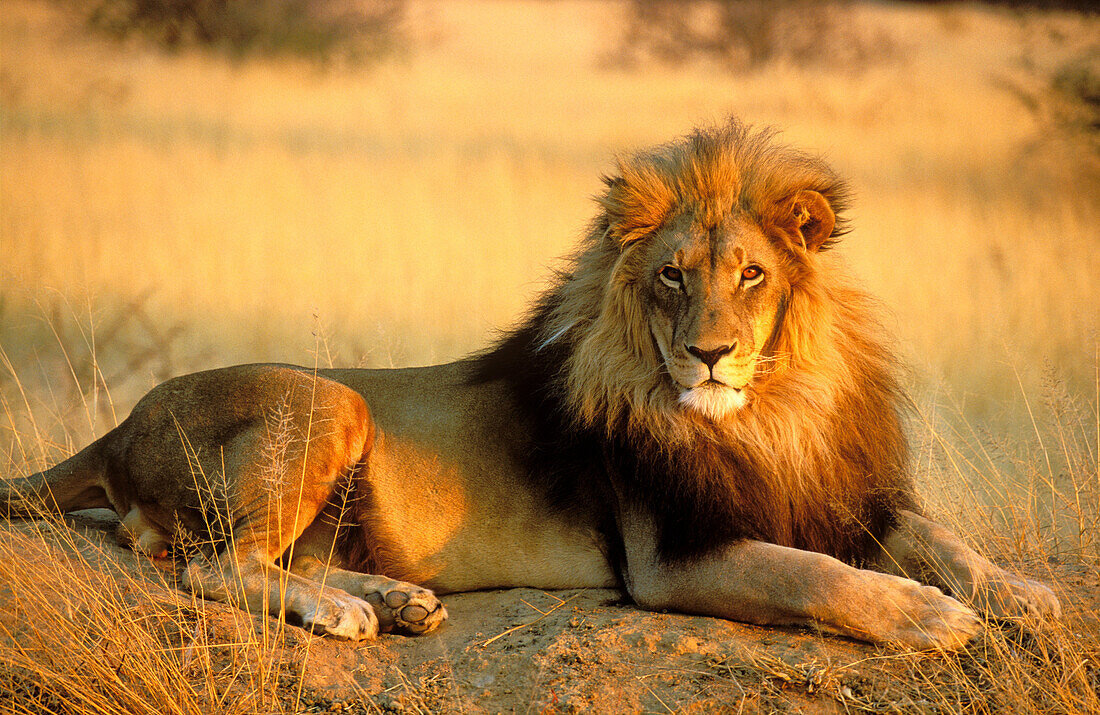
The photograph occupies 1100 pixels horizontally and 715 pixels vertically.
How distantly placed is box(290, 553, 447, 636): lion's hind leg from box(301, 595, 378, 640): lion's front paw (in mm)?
95

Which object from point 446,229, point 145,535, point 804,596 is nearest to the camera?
point 804,596

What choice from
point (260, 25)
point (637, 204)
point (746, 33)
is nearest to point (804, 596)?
point (637, 204)

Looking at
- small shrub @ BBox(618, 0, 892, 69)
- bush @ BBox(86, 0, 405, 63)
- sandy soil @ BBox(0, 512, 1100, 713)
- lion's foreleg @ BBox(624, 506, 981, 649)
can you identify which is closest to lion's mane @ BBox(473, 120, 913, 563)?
lion's foreleg @ BBox(624, 506, 981, 649)

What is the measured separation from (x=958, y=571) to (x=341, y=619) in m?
2.38

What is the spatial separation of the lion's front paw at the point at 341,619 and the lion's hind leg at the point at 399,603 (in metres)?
0.09

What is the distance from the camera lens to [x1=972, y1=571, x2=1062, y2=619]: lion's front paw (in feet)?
12.5

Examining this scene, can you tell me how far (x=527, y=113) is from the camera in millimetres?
18516

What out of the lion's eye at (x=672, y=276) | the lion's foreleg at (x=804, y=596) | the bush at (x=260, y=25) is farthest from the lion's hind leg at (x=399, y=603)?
the bush at (x=260, y=25)

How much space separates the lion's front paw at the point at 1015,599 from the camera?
3.80 meters

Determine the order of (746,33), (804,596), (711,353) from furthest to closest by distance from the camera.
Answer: (746,33) → (711,353) → (804,596)

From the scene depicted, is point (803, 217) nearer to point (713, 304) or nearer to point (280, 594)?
point (713, 304)

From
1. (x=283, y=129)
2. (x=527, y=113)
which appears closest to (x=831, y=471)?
(x=283, y=129)

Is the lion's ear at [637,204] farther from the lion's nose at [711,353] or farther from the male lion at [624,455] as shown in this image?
the lion's nose at [711,353]

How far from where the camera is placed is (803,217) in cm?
436
